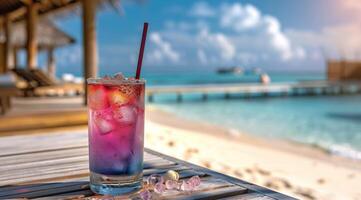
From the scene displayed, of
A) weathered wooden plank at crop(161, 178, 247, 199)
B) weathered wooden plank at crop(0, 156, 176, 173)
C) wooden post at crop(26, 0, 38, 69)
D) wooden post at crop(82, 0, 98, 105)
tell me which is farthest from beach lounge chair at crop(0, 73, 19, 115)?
weathered wooden plank at crop(161, 178, 247, 199)

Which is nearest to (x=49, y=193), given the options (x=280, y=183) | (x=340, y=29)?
(x=280, y=183)

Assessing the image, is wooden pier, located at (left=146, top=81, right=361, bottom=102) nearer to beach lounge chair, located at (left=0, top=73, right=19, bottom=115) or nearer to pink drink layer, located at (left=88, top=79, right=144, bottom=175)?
beach lounge chair, located at (left=0, top=73, right=19, bottom=115)

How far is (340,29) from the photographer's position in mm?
44906

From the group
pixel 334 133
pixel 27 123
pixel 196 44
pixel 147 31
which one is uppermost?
pixel 196 44

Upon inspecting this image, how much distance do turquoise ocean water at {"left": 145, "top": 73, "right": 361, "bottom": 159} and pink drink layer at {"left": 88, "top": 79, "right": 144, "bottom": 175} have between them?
7.33 m

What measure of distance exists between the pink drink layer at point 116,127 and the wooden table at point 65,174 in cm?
8

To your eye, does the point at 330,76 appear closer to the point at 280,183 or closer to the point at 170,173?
the point at 280,183

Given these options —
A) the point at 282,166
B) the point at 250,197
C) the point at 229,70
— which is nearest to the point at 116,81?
the point at 250,197

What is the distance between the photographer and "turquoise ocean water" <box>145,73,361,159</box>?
1020 centimetres

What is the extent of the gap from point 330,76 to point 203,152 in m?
32.9

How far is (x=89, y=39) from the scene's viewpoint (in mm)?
5625

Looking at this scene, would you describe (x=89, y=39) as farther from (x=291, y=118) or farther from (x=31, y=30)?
(x=291, y=118)

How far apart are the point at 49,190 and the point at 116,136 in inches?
7.1

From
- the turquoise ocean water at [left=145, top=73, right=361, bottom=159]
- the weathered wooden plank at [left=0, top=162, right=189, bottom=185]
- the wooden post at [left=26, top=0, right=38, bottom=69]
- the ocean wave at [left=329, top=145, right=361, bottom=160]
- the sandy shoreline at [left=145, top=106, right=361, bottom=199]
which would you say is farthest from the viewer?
the turquoise ocean water at [left=145, top=73, right=361, bottom=159]
